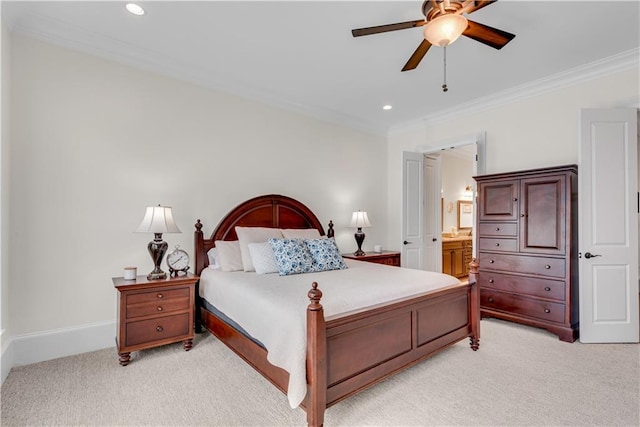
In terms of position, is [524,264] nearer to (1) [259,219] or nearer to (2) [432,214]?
(2) [432,214]

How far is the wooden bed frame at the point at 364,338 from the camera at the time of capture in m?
1.81

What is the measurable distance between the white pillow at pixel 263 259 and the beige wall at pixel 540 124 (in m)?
3.16

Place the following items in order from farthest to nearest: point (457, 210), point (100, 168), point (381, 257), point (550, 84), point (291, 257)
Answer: point (457, 210) < point (381, 257) < point (550, 84) < point (291, 257) < point (100, 168)

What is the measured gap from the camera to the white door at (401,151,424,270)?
486 cm

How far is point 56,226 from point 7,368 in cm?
115

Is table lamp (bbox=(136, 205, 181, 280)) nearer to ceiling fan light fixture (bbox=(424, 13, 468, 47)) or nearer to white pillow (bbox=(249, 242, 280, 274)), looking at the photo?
white pillow (bbox=(249, 242, 280, 274))

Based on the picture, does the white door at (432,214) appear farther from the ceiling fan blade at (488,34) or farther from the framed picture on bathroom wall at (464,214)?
the ceiling fan blade at (488,34)

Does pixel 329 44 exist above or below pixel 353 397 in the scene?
above

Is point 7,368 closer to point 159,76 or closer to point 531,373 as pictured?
point 159,76

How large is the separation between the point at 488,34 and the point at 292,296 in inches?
88.0

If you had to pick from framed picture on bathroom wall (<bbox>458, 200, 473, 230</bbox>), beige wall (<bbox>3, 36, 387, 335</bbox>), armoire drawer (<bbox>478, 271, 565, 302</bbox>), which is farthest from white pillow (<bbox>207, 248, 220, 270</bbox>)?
framed picture on bathroom wall (<bbox>458, 200, 473, 230</bbox>)

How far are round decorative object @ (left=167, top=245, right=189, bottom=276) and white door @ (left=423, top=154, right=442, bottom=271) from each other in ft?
12.1

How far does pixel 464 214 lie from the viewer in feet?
23.7

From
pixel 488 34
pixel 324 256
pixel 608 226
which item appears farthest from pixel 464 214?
pixel 488 34
